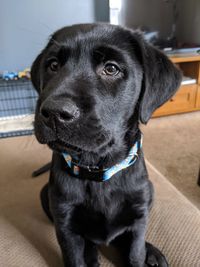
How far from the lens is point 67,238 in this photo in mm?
829

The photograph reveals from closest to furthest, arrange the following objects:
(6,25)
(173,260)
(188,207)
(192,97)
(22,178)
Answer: (173,260)
(188,207)
(22,178)
(6,25)
(192,97)

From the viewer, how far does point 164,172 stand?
1772mm

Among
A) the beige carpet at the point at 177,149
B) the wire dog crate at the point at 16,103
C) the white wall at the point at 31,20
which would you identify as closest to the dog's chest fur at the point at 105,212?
the beige carpet at the point at 177,149

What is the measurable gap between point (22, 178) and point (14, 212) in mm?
285

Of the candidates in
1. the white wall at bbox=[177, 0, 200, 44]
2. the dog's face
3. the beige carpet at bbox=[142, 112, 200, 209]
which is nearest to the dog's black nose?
the dog's face

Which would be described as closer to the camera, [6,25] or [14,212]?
[14,212]

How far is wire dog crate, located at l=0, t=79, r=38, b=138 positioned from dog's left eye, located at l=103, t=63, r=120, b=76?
1.59 meters

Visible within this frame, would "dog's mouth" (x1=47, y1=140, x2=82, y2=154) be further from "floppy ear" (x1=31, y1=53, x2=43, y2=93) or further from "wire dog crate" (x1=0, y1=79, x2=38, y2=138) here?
"wire dog crate" (x1=0, y1=79, x2=38, y2=138)

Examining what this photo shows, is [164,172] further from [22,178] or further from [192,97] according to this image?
[192,97]

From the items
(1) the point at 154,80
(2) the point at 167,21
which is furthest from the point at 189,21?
(1) the point at 154,80

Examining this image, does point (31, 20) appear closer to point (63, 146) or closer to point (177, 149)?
point (177, 149)

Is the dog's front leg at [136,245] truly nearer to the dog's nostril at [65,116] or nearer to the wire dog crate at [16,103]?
the dog's nostril at [65,116]

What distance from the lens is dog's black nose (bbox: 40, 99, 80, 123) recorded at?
0.56 metres

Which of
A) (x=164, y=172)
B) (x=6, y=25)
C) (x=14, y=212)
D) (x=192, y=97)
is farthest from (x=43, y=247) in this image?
(x=192, y=97)
